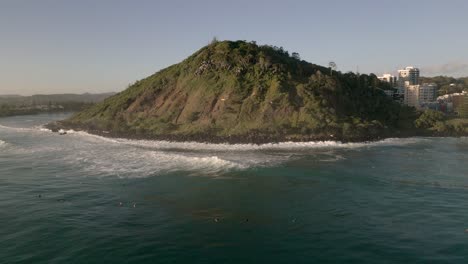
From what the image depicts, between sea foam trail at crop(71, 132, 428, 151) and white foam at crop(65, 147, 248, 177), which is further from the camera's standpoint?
sea foam trail at crop(71, 132, 428, 151)

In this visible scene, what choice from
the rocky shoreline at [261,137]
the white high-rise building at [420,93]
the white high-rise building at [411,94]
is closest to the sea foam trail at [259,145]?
the rocky shoreline at [261,137]

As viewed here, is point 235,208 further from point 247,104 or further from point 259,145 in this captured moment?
point 247,104

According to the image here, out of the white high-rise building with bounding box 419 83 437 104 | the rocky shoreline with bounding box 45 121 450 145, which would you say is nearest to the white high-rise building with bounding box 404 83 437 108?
the white high-rise building with bounding box 419 83 437 104

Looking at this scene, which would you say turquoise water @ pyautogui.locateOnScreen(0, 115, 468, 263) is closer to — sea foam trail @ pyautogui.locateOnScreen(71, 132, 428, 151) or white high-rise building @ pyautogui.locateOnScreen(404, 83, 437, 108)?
sea foam trail @ pyautogui.locateOnScreen(71, 132, 428, 151)

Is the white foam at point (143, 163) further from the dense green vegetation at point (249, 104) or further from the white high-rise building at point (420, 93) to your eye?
the white high-rise building at point (420, 93)

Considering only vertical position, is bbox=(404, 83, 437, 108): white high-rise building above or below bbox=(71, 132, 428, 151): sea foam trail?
above

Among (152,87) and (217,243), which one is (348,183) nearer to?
(217,243)
